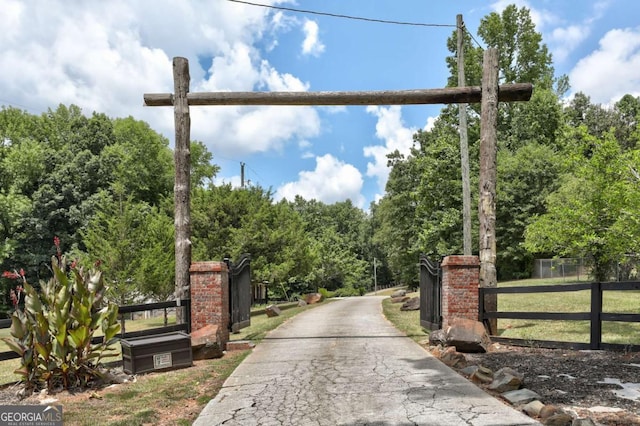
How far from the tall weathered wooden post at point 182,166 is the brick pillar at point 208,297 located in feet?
1.65

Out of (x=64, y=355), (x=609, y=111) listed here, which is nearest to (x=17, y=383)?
(x=64, y=355)

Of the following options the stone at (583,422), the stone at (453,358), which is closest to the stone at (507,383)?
the stone at (453,358)

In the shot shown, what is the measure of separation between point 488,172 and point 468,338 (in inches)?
137

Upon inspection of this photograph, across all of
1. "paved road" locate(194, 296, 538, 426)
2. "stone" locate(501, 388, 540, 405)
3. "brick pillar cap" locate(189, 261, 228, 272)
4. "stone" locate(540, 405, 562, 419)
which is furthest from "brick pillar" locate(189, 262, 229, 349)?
"stone" locate(540, 405, 562, 419)

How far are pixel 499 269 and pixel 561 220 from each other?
29740 mm

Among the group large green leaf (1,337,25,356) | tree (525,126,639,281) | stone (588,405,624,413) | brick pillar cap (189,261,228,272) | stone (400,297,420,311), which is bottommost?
stone (400,297,420,311)

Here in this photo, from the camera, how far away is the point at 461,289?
8.90 m

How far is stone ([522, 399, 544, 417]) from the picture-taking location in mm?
4414

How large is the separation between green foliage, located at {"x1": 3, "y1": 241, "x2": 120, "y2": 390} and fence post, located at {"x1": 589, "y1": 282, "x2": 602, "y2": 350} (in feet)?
24.0

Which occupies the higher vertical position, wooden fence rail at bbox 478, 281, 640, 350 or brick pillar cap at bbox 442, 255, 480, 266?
brick pillar cap at bbox 442, 255, 480, 266

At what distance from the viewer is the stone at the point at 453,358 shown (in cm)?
685

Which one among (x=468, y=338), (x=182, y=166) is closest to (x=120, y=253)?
(x=182, y=166)

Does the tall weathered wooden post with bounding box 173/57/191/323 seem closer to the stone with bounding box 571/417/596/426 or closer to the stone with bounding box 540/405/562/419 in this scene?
the stone with bounding box 540/405/562/419

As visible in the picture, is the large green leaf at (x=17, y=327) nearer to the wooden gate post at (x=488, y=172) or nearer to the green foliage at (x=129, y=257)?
the wooden gate post at (x=488, y=172)
